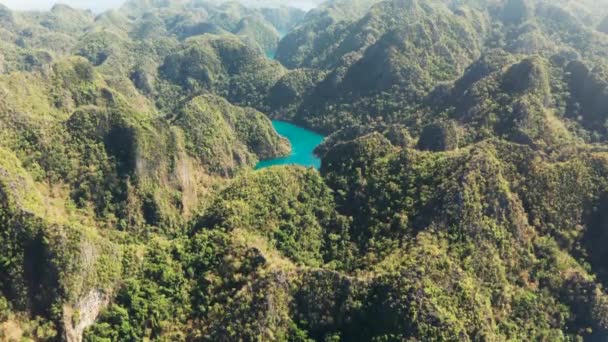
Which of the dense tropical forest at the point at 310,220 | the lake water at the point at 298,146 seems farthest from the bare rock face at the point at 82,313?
the lake water at the point at 298,146

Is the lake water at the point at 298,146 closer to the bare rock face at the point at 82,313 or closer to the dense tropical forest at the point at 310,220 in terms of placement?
the dense tropical forest at the point at 310,220

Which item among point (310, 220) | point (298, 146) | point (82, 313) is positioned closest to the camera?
point (82, 313)

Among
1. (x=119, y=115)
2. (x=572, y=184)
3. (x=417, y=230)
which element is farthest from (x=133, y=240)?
(x=572, y=184)

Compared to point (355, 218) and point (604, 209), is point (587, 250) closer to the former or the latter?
point (604, 209)

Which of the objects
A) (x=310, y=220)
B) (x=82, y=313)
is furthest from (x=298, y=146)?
(x=82, y=313)

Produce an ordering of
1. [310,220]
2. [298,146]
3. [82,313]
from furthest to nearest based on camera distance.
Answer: [298,146]
[310,220]
[82,313]

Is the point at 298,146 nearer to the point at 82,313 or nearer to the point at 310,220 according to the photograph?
the point at 310,220
